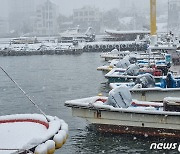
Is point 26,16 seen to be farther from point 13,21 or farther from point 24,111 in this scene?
point 24,111

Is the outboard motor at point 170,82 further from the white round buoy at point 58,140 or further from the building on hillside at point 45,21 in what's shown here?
the building on hillside at point 45,21

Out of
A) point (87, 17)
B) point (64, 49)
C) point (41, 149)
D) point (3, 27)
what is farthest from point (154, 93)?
point (3, 27)

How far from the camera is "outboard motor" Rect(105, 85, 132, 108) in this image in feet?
42.7

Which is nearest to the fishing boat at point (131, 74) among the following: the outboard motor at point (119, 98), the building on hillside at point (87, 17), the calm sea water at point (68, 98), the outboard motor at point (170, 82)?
the calm sea water at point (68, 98)

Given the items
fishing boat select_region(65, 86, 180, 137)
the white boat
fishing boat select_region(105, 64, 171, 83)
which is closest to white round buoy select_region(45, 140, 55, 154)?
the white boat

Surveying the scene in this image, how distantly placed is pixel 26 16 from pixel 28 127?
150646 mm

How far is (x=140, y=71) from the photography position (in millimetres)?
20938

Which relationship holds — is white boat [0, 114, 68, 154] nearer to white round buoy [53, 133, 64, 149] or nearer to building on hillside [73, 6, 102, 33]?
white round buoy [53, 133, 64, 149]

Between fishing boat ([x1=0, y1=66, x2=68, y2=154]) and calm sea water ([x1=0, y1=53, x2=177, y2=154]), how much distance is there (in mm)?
2087

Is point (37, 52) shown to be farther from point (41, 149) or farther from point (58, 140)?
point (41, 149)

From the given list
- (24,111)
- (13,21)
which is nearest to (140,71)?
(24,111)

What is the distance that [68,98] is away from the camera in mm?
19891

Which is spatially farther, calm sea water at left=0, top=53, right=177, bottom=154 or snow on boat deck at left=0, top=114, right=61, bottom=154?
calm sea water at left=0, top=53, right=177, bottom=154

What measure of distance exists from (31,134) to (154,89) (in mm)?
7612
